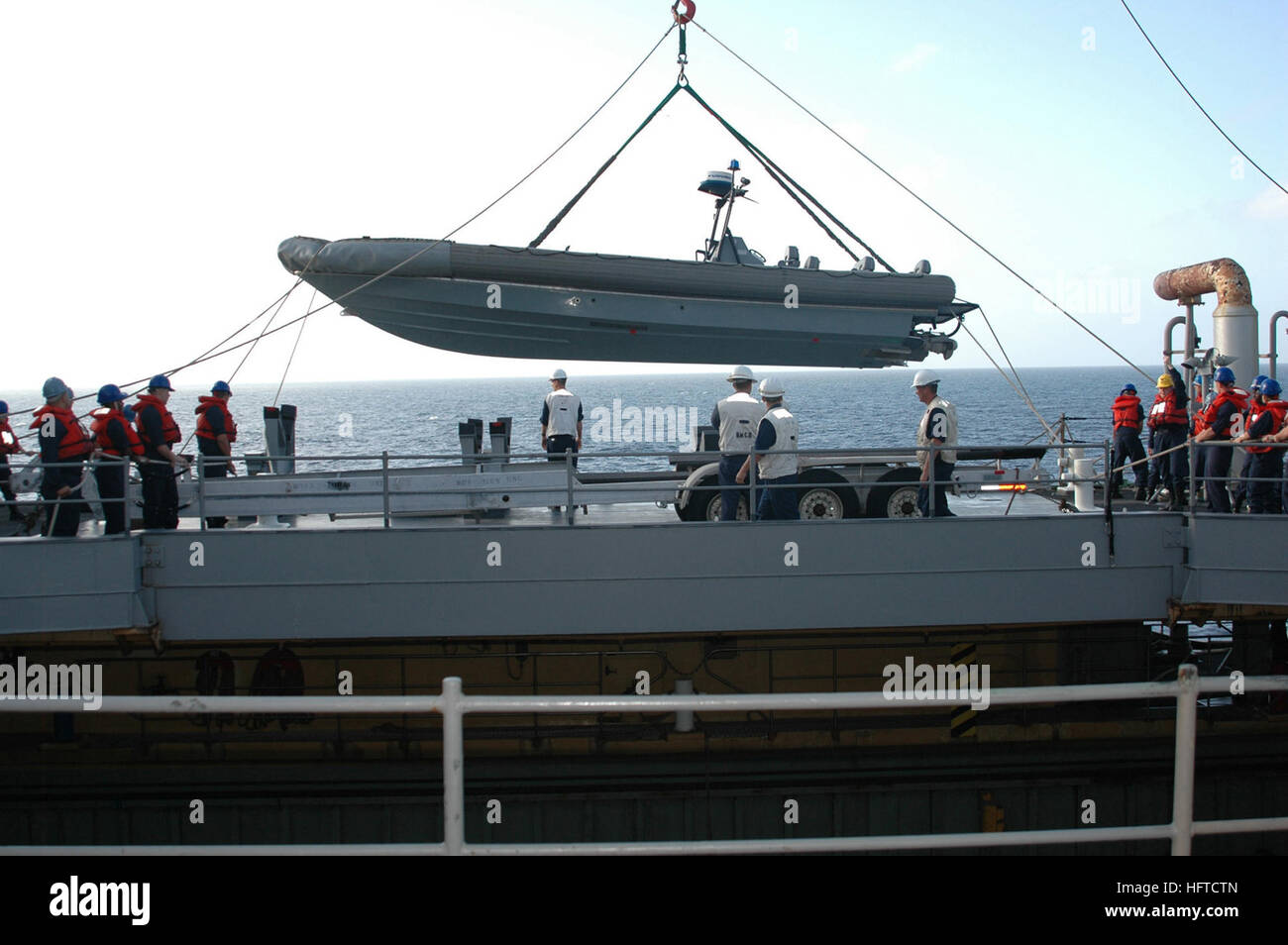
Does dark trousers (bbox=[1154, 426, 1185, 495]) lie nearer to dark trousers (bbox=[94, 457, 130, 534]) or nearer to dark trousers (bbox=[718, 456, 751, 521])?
dark trousers (bbox=[718, 456, 751, 521])

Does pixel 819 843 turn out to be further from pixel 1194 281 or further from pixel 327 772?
pixel 1194 281

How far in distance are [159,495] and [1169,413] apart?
9.64 metres

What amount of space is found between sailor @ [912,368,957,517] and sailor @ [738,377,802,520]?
1036mm

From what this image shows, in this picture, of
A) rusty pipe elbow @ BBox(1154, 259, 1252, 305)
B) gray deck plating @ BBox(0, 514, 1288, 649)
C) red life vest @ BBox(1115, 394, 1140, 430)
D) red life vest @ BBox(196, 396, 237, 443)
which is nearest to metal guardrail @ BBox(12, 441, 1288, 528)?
gray deck plating @ BBox(0, 514, 1288, 649)

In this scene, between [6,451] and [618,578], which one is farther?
[6,451]

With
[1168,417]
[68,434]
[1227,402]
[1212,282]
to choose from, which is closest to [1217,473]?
[1227,402]

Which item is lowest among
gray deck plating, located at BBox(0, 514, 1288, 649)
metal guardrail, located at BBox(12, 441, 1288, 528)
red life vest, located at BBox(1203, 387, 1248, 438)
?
gray deck plating, located at BBox(0, 514, 1288, 649)

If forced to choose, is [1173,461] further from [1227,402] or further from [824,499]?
[824,499]

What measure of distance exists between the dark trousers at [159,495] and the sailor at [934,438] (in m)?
5.99

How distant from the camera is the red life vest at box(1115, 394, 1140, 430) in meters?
10.2

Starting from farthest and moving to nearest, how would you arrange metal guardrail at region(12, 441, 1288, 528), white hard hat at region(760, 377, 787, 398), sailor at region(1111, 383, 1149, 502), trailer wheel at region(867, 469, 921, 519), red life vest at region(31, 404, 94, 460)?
sailor at region(1111, 383, 1149, 502) → trailer wheel at region(867, 469, 921, 519) → white hard hat at region(760, 377, 787, 398) → red life vest at region(31, 404, 94, 460) → metal guardrail at region(12, 441, 1288, 528)

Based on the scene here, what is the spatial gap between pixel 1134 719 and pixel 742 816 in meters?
3.83

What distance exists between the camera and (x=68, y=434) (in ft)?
24.0

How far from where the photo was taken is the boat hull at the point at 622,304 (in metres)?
9.55
